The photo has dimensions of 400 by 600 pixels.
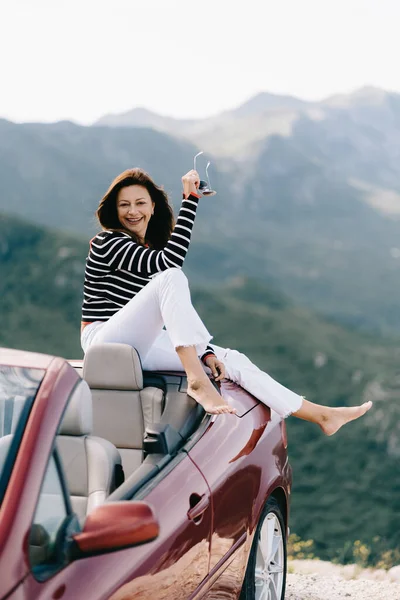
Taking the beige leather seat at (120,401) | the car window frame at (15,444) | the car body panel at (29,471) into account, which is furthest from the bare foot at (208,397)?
the car window frame at (15,444)

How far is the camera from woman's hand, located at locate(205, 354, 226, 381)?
160 inches

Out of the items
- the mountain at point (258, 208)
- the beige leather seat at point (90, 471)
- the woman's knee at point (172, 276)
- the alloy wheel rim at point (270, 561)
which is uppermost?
the mountain at point (258, 208)

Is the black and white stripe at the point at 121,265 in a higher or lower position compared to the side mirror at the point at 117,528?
higher

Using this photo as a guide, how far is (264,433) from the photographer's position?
159 inches

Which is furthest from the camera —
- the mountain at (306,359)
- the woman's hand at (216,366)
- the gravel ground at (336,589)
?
the mountain at (306,359)

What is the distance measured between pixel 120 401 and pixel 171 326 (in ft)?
1.57

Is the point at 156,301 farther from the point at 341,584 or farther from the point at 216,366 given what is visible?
the point at 341,584

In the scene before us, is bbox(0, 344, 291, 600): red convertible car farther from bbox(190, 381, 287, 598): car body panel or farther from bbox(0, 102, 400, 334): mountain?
bbox(0, 102, 400, 334): mountain

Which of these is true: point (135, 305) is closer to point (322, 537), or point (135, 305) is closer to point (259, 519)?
point (259, 519)

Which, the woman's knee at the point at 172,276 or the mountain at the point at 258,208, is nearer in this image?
the woman's knee at the point at 172,276

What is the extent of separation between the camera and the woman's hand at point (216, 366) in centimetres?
407

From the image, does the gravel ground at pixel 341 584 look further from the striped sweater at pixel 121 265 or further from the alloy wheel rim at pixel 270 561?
the striped sweater at pixel 121 265

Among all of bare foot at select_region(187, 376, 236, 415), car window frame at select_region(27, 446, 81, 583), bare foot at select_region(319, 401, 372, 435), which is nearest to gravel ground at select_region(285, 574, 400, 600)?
bare foot at select_region(319, 401, 372, 435)

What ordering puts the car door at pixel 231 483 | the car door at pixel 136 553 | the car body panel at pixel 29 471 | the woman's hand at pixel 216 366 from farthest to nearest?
the woman's hand at pixel 216 366 → the car door at pixel 231 483 → the car door at pixel 136 553 → the car body panel at pixel 29 471
